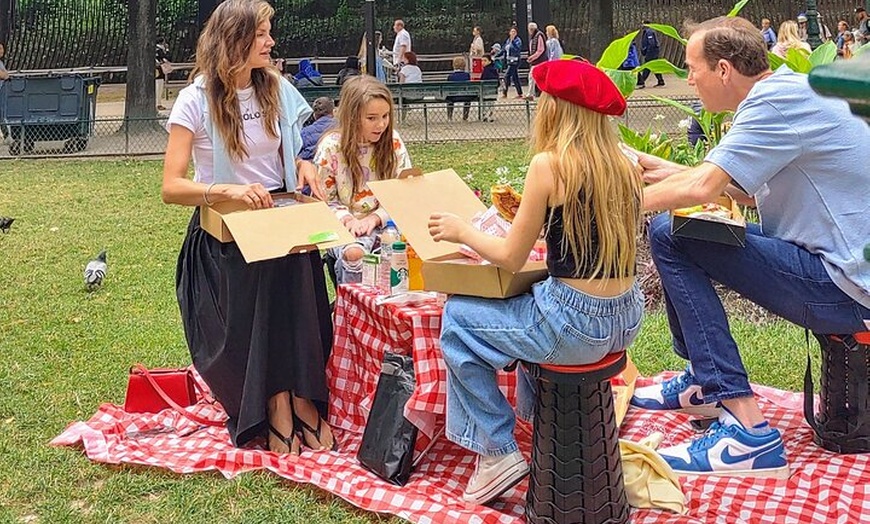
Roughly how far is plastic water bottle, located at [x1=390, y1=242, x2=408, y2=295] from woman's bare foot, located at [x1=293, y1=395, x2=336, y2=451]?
0.63 m

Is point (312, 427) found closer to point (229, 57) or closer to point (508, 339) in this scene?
point (508, 339)

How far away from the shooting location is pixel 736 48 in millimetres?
3479

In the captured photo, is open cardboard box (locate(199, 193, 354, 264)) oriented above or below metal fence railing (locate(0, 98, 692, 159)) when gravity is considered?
above

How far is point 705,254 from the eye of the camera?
3.58 metres

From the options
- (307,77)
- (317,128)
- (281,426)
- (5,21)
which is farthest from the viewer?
(5,21)

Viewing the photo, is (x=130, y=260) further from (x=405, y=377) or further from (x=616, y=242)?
(x=616, y=242)

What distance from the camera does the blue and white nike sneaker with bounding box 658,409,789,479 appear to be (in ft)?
11.7

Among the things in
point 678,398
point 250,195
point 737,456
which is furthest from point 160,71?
point 737,456

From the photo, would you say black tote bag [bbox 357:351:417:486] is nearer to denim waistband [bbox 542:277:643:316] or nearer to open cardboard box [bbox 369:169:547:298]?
open cardboard box [bbox 369:169:547:298]

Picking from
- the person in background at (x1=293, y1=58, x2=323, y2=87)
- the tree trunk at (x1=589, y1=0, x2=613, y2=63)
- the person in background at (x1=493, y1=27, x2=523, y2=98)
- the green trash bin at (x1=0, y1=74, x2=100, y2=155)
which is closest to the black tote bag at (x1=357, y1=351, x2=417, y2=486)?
the green trash bin at (x1=0, y1=74, x2=100, y2=155)

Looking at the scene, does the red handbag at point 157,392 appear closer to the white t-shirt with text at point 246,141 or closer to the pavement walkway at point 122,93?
the white t-shirt with text at point 246,141

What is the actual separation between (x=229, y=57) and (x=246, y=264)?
780 millimetres

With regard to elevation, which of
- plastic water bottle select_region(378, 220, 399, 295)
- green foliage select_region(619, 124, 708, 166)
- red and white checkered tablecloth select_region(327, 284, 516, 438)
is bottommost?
red and white checkered tablecloth select_region(327, 284, 516, 438)

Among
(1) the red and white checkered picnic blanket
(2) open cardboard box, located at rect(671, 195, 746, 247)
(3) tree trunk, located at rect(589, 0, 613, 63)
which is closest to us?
(1) the red and white checkered picnic blanket
